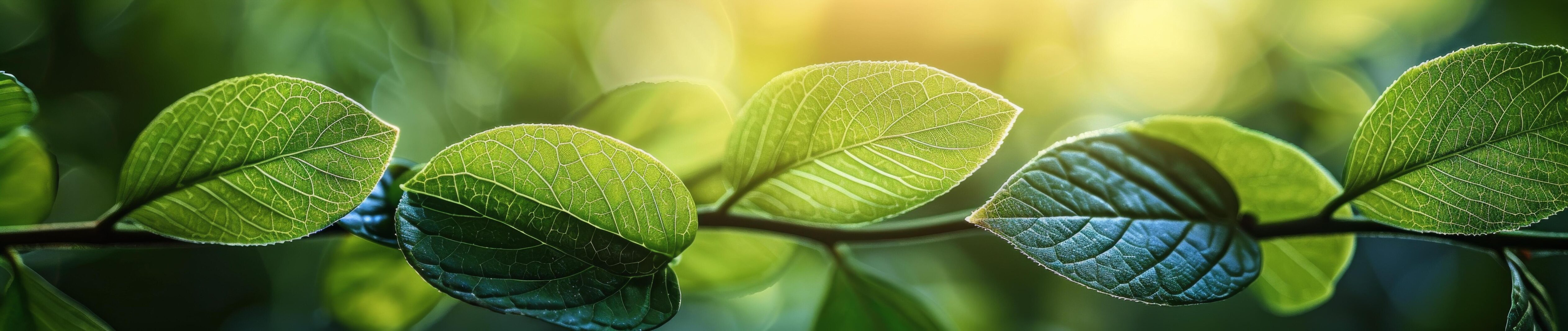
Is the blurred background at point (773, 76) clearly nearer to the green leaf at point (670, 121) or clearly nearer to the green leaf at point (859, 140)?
the green leaf at point (670, 121)

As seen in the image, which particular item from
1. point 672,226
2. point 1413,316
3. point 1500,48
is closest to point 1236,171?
point 1500,48

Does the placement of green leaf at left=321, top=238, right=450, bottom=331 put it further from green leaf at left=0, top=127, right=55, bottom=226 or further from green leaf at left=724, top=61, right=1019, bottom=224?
green leaf at left=724, top=61, right=1019, bottom=224

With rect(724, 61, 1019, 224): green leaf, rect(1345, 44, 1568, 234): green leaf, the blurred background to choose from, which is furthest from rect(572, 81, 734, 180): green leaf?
rect(1345, 44, 1568, 234): green leaf

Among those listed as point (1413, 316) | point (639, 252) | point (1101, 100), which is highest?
point (639, 252)

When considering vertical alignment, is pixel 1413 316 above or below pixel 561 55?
below

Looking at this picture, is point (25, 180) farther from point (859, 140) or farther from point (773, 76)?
point (773, 76)

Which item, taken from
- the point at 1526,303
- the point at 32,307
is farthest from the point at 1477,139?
the point at 32,307

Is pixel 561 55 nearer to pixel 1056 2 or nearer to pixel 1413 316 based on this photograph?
pixel 1056 2
